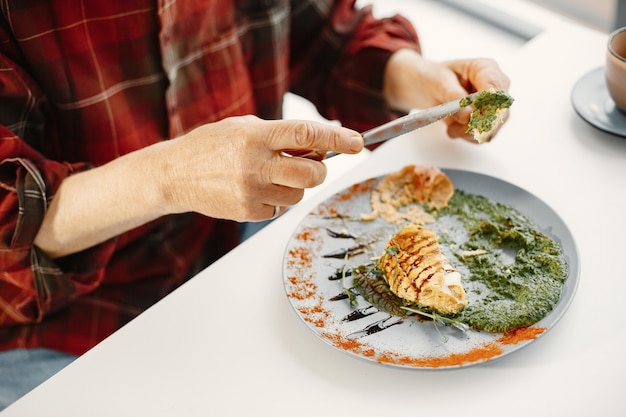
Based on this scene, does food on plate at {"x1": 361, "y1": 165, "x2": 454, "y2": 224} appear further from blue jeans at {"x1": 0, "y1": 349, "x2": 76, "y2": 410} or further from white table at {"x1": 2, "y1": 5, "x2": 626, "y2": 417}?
blue jeans at {"x1": 0, "y1": 349, "x2": 76, "y2": 410}

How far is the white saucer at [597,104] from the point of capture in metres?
1.26

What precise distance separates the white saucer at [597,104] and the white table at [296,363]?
0.11 m

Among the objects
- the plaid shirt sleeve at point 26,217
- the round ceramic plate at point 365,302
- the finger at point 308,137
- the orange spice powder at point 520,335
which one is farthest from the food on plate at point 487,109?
the plaid shirt sleeve at point 26,217

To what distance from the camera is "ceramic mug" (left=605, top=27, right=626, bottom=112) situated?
1198 millimetres

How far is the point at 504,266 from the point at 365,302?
22cm

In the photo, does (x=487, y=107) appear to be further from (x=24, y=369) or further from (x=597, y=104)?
(x=24, y=369)

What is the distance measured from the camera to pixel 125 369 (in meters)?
0.95

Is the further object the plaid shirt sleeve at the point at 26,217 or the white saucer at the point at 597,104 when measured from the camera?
the white saucer at the point at 597,104

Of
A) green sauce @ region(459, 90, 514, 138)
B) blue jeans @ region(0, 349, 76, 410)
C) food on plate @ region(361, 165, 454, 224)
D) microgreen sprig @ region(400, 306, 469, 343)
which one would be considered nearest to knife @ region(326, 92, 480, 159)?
green sauce @ region(459, 90, 514, 138)

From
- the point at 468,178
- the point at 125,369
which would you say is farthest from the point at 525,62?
the point at 125,369

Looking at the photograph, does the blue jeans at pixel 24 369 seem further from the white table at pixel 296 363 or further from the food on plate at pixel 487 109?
the food on plate at pixel 487 109

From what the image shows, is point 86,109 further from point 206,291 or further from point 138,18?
point 206,291

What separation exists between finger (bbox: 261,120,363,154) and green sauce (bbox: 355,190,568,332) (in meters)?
0.20

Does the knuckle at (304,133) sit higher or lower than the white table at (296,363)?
higher
